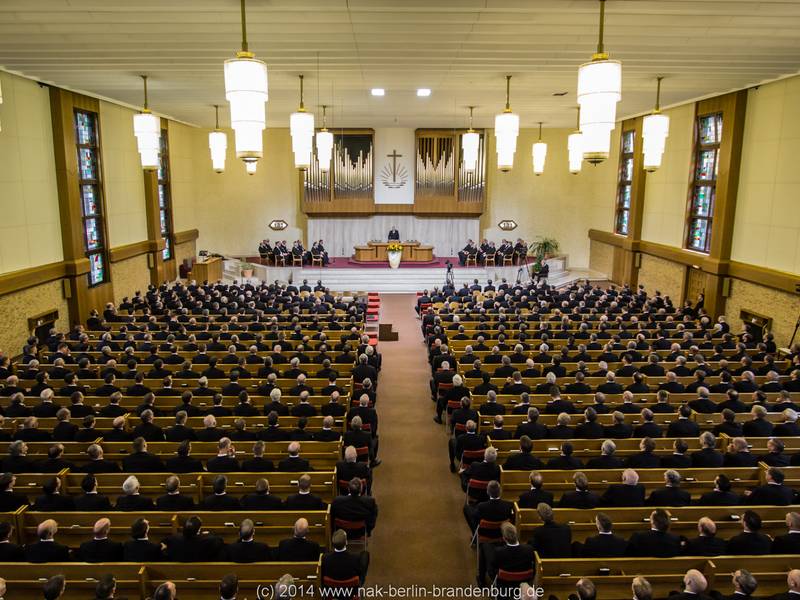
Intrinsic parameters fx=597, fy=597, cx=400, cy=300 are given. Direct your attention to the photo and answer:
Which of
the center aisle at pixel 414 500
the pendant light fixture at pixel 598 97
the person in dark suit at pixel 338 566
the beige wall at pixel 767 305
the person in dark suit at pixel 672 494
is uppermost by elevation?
the pendant light fixture at pixel 598 97

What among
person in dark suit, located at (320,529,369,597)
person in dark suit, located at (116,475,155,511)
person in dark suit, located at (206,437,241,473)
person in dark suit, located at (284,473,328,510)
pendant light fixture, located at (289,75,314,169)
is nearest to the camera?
person in dark suit, located at (320,529,369,597)

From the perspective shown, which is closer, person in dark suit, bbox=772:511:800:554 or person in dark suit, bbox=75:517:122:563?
person in dark suit, bbox=75:517:122:563

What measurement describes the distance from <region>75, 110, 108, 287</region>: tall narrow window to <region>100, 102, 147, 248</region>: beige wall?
30cm

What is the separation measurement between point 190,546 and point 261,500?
99 cm

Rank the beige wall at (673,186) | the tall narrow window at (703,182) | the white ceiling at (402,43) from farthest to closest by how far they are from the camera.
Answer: the beige wall at (673,186)
the tall narrow window at (703,182)
the white ceiling at (402,43)

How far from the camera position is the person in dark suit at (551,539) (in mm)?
5668

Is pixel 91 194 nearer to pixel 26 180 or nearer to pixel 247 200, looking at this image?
pixel 26 180

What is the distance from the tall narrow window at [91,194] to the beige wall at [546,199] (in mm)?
16787

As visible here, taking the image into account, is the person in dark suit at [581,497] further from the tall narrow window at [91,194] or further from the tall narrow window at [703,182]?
the tall narrow window at [91,194]

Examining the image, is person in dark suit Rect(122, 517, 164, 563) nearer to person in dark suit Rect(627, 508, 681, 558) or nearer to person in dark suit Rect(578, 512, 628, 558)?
person in dark suit Rect(578, 512, 628, 558)

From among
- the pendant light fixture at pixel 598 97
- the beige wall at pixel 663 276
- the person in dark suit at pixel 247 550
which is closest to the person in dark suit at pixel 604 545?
the person in dark suit at pixel 247 550

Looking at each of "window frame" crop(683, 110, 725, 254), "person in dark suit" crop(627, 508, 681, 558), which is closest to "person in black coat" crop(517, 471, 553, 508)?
"person in dark suit" crop(627, 508, 681, 558)

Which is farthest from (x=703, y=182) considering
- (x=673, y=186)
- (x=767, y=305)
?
(x=767, y=305)

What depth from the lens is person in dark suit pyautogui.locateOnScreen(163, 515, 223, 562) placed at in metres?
5.39
